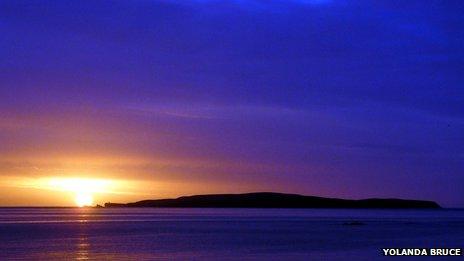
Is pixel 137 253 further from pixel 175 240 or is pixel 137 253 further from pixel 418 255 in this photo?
pixel 418 255

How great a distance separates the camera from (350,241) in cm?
5912

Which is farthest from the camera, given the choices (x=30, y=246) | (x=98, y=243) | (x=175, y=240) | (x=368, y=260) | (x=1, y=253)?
(x=175, y=240)

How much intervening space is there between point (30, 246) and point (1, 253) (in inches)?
258

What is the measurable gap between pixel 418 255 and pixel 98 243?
2571 cm

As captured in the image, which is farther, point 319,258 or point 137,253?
point 137,253

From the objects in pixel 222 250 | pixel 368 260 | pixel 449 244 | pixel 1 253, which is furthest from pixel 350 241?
pixel 1 253

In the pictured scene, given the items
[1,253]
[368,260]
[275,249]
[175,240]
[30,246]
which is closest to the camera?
[368,260]

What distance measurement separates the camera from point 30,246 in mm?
53438

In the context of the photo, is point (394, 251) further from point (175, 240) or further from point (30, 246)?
point (30, 246)

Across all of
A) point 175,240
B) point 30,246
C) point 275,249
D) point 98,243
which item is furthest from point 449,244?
point 30,246

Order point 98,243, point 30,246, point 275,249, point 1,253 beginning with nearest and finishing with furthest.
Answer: point 1,253 → point 275,249 → point 30,246 → point 98,243

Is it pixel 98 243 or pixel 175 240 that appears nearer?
pixel 98 243

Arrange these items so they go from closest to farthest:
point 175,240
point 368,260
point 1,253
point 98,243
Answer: point 368,260 < point 1,253 < point 98,243 < point 175,240

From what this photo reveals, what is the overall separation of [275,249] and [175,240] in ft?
44.5
